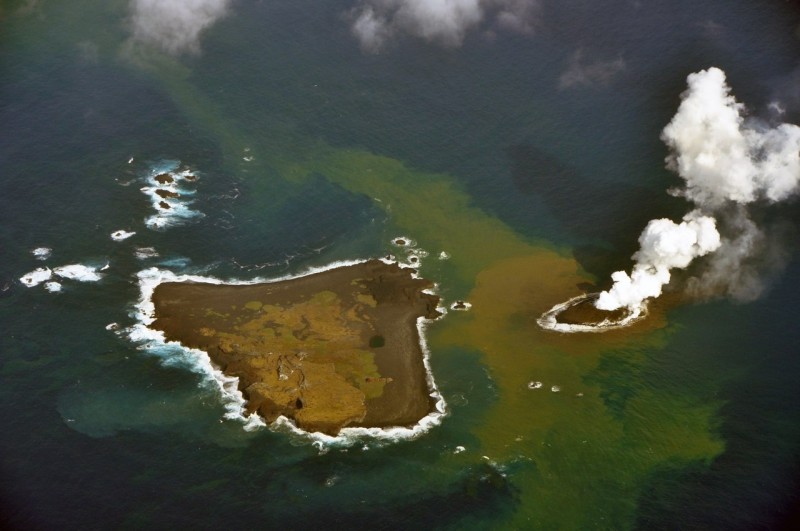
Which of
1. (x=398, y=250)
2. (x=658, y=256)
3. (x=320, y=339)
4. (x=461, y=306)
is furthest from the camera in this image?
(x=398, y=250)

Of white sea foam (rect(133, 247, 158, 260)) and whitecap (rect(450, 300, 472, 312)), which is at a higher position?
white sea foam (rect(133, 247, 158, 260))

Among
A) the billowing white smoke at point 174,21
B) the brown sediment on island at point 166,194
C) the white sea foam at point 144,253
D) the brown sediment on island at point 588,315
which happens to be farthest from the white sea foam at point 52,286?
the brown sediment on island at point 588,315

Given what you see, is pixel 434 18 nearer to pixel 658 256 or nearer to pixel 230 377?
pixel 658 256

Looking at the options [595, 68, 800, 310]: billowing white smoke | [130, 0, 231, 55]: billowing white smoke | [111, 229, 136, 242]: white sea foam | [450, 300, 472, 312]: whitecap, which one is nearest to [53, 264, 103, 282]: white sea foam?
[111, 229, 136, 242]: white sea foam

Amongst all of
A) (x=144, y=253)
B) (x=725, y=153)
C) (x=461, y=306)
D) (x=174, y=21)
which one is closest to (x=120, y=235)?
(x=144, y=253)

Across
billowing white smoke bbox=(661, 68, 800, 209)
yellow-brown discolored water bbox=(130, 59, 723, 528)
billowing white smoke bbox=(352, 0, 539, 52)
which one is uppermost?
billowing white smoke bbox=(352, 0, 539, 52)

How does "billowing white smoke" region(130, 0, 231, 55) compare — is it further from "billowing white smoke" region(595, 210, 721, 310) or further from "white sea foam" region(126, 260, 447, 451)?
"billowing white smoke" region(595, 210, 721, 310)

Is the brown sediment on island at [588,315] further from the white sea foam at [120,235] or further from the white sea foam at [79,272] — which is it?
the white sea foam at [79,272]

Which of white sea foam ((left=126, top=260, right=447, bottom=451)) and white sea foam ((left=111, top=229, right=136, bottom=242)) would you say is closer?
white sea foam ((left=126, top=260, right=447, bottom=451))
